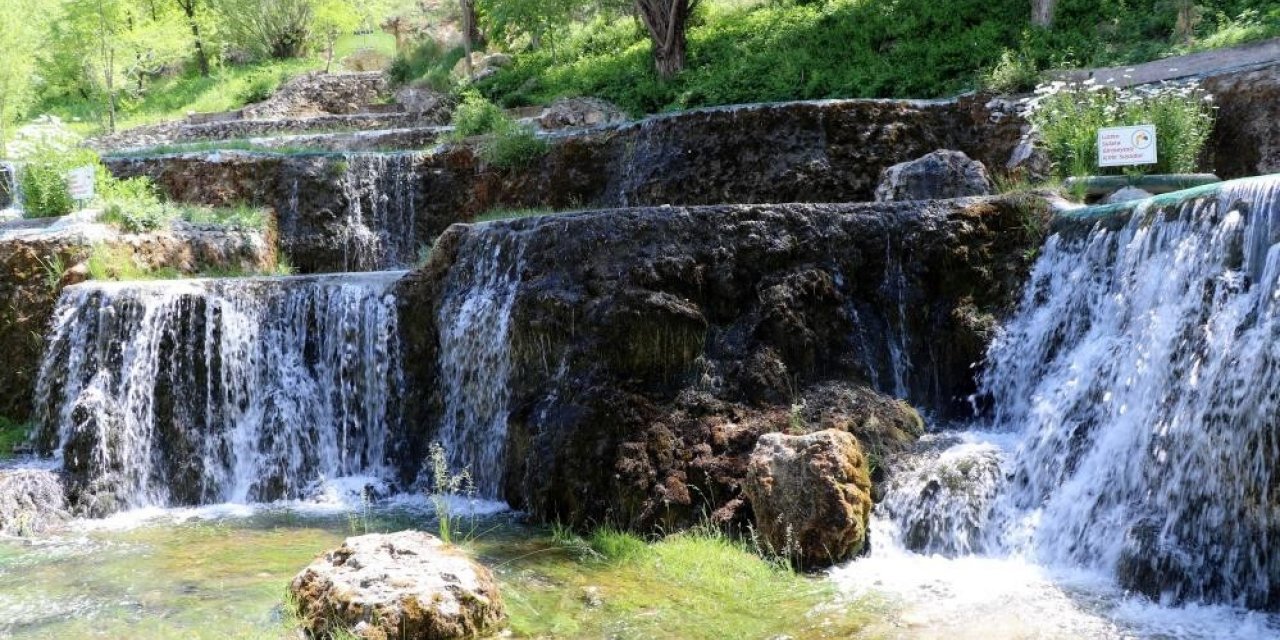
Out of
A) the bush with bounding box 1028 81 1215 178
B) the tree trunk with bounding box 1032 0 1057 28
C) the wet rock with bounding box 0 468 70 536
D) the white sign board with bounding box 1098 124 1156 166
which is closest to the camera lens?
the wet rock with bounding box 0 468 70 536

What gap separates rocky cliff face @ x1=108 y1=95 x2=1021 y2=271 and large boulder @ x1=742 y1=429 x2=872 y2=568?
543 cm

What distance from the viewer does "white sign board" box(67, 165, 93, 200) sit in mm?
10305

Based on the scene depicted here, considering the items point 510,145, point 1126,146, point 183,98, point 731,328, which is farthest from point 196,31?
point 1126,146

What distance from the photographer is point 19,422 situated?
31.1ft

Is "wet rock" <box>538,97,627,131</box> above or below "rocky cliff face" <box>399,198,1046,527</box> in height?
above

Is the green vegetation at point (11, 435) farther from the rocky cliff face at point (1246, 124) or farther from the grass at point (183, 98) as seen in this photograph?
the grass at point (183, 98)

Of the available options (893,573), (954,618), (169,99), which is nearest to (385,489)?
(893,573)

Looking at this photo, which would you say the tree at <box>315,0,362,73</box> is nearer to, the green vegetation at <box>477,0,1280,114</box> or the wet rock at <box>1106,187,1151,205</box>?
the green vegetation at <box>477,0,1280,114</box>

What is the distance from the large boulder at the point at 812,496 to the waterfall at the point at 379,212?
745cm

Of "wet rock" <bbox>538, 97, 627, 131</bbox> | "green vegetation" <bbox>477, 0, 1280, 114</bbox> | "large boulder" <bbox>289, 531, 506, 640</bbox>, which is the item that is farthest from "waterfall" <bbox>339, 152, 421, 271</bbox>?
"large boulder" <bbox>289, 531, 506, 640</bbox>

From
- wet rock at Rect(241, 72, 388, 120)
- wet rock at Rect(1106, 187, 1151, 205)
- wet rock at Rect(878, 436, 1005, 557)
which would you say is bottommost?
wet rock at Rect(878, 436, 1005, 557)

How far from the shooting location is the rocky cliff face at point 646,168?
11.1 meters

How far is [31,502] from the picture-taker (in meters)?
7.79

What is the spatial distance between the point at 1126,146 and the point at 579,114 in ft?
35.9
